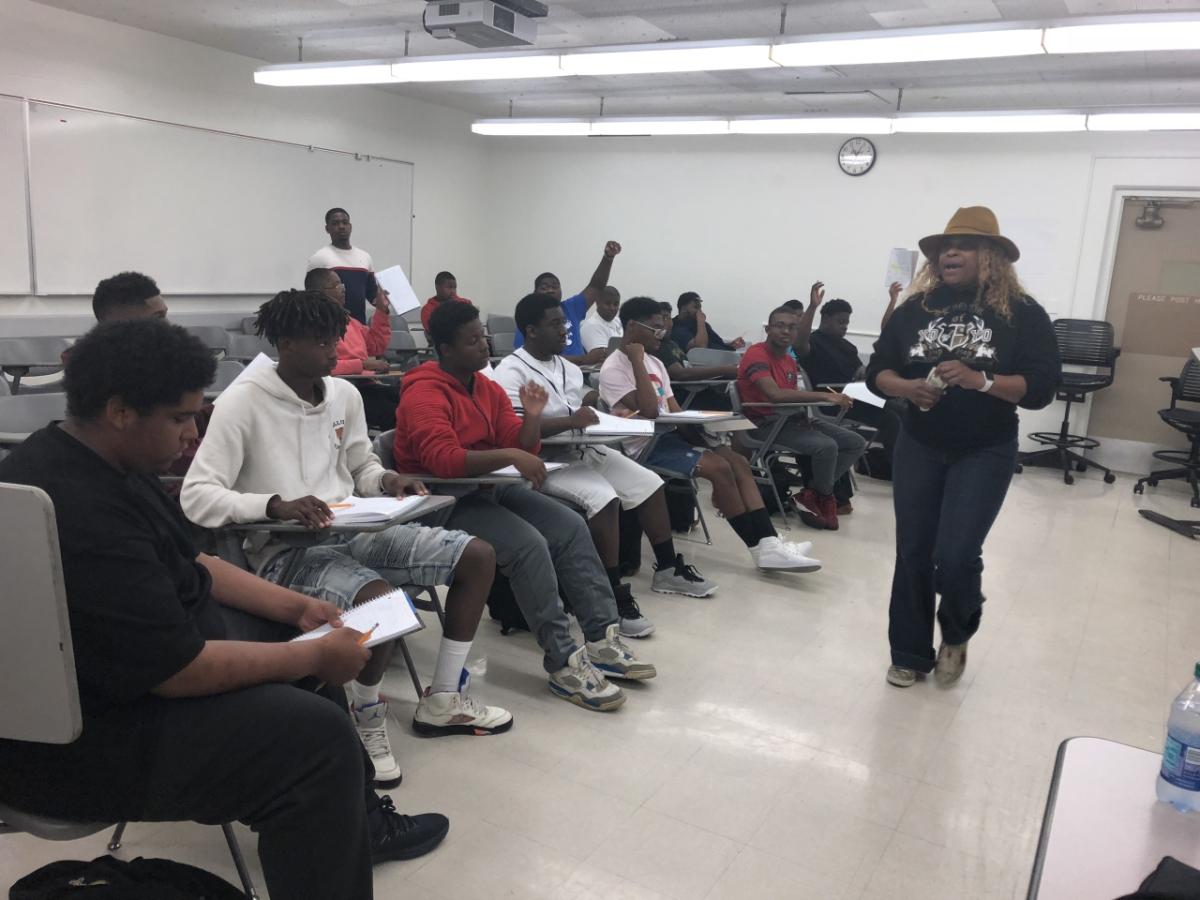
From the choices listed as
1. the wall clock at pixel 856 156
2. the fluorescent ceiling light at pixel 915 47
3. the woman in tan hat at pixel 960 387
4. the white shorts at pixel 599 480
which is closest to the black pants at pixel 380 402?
the white shorts at pixel 599 480

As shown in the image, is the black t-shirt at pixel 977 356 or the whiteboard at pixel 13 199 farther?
the whiteboard at pixel 13 199

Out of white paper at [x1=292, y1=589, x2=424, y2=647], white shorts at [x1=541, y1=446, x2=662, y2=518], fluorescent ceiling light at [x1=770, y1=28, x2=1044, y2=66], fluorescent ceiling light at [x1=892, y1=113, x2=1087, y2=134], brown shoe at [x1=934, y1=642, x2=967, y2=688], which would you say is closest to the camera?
white paper at [x1=292, y1=589, x2=424, y2=647]

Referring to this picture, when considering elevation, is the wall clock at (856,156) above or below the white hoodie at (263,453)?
above

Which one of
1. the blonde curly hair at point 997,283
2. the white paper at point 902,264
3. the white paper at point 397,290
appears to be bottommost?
the white paper at point 397,290

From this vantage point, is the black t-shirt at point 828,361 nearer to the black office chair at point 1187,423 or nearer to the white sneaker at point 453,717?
the black office chair at point 1187,423

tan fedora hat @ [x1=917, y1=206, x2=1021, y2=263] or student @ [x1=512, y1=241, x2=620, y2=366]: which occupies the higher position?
tan fedora hat @ [x1=917, y1=206, x2=1021, y2=263]

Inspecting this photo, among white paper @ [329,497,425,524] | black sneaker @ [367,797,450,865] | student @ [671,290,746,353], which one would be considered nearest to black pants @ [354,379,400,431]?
white paper @ [329,497,425,524]

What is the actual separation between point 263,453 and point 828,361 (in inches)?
179

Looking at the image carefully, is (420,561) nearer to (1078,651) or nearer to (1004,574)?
(1078,651)

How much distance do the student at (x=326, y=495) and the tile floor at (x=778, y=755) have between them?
14 cm

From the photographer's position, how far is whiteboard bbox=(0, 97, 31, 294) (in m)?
5.82

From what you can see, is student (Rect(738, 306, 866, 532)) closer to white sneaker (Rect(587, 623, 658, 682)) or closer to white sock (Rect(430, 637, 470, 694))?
white sneaker (Rect(587, 623, 658, 682))

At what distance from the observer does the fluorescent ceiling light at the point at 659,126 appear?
7590mm

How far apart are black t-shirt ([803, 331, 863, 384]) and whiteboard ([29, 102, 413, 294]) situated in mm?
4592
